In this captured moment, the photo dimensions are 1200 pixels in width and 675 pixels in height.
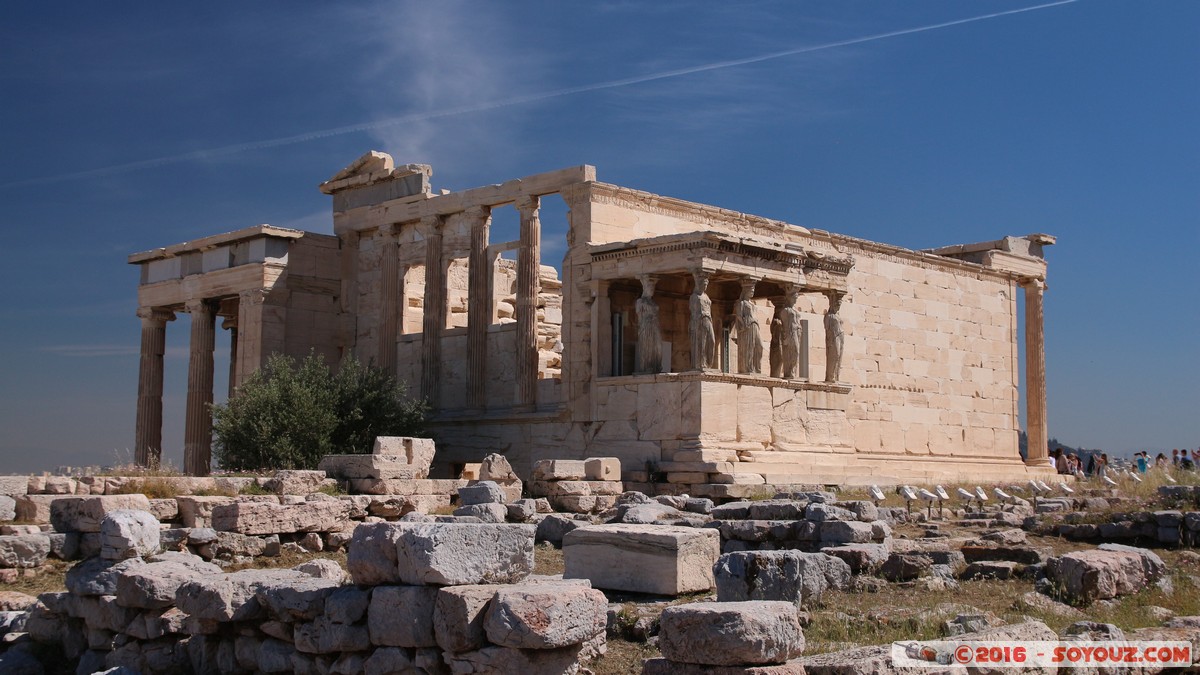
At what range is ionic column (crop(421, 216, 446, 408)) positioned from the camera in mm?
23156

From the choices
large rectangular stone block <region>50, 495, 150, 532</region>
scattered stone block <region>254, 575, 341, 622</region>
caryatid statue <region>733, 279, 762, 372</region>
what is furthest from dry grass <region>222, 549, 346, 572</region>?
caryatid statue <region>733, 279, 762, 372</region>

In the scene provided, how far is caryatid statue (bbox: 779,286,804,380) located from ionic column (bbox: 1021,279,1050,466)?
9.80 metres

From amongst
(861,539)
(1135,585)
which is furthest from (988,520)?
(1135,585)

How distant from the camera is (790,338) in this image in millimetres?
20500

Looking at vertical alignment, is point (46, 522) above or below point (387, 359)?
below

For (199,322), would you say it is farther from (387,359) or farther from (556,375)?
(556,375)

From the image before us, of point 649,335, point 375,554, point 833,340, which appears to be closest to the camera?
point 375,554

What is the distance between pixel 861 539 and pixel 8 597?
687 cm

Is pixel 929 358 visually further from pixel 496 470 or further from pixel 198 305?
pixel 198 305

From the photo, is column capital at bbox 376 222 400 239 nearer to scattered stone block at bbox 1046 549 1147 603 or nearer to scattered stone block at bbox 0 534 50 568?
scattered stone block at bbox 0 534 50 568

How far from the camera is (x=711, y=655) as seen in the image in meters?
6.21

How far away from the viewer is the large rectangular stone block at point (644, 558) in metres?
9.48

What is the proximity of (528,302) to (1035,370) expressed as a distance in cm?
1250

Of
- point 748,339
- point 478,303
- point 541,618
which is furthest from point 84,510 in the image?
point 478,303
